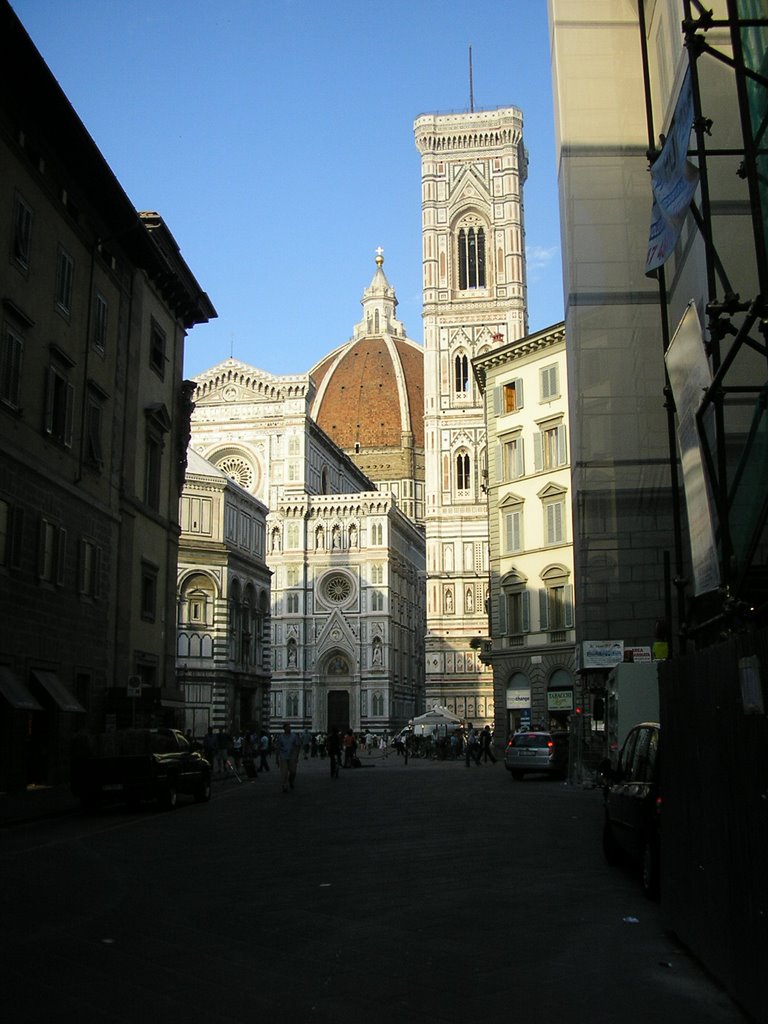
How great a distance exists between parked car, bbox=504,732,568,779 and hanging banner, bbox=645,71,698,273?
22293mm

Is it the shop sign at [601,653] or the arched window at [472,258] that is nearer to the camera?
the shop sign at [601,653]

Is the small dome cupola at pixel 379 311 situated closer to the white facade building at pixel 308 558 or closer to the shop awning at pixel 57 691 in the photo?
the white facade building at pixel 308 558

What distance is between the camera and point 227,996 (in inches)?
261

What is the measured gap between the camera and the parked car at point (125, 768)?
64.8 feet

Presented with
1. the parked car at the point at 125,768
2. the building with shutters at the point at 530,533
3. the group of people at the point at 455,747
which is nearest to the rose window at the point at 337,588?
the group of people at the point at 455,747

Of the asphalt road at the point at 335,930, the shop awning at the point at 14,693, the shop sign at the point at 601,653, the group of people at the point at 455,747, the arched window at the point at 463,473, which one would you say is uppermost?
the arched window at the point at 463,473

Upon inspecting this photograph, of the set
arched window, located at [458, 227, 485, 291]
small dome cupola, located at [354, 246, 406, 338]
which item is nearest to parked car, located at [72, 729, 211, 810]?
arched window, located at [458, 227, 485, 291]

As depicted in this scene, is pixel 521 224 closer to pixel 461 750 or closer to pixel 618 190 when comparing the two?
pixel 461 750

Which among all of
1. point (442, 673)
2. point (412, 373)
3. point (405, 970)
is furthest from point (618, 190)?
point (412, 373)

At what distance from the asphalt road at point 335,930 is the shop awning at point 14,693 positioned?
4.82 meters

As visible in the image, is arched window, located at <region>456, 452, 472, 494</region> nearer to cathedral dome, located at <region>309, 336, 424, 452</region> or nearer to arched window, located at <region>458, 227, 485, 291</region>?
arched window, located at <region>458, 227, 485, 291</region>

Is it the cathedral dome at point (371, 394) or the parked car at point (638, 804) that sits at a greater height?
the cathedral dome at point (371, 394)

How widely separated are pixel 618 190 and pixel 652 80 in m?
3.26

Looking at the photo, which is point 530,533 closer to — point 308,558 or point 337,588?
point 308,558
